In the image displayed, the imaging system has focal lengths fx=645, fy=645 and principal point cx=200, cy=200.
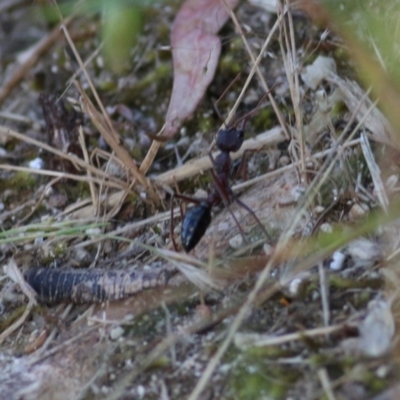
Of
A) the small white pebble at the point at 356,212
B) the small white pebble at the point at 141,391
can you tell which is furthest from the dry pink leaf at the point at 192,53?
the small white pebble at the point at 141,391

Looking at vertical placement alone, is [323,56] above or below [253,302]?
above

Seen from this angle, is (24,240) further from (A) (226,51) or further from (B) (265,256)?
(A) (226,51)

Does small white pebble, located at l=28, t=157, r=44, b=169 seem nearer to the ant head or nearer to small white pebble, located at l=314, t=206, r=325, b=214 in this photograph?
the ant head

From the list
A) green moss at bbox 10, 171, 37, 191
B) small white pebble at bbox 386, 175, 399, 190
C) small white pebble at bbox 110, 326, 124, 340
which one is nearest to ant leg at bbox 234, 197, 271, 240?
small white pebble at bbox 386, 175, 399, 190

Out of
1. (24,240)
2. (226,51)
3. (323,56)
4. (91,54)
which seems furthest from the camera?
(91,54)

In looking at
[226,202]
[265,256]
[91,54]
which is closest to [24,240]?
[226,202]

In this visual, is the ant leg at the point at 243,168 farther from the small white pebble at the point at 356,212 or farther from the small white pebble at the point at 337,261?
the small white pebble at the point at 337,261
